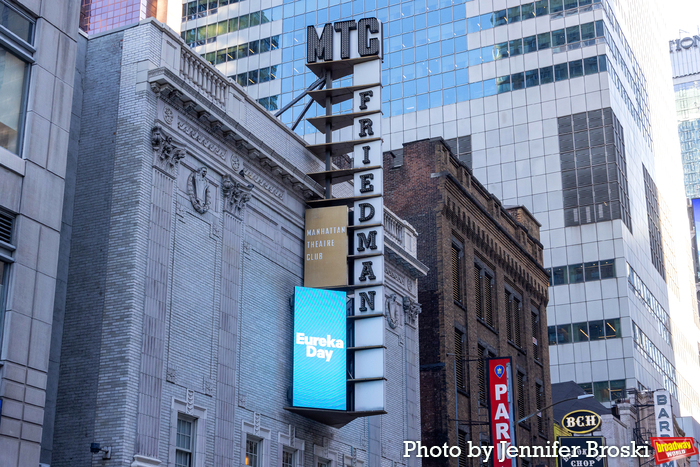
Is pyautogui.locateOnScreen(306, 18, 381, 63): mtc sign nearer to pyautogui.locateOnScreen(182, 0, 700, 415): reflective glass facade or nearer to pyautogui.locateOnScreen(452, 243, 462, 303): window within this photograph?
pyautogui.locateOnScreen(452, 243, 462, 303): window

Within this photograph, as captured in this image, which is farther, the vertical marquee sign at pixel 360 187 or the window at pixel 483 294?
the window at pixel 483 294

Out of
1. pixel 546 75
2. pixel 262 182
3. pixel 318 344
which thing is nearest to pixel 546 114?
pixel 546 75

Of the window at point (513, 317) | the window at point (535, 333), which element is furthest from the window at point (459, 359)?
the window at point (535, 333)

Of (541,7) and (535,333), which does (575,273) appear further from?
(535,333)

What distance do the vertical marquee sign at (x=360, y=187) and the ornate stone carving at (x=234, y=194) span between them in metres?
4.09

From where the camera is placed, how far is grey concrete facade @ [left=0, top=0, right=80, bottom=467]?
63.4 feet

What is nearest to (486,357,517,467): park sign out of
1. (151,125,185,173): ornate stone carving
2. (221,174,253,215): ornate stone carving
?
(221,174,253,215): ornate stone carving

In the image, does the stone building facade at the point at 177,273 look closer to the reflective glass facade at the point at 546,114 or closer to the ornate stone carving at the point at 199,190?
the ornate stone carving at the point at 199,190

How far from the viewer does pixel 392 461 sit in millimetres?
35031

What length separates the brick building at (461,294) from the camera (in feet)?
136

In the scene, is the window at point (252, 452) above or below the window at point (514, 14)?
below

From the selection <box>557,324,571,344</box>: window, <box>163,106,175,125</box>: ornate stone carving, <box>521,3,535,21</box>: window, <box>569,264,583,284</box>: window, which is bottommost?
<box>163,106,175,125</box>: ornate stone carving

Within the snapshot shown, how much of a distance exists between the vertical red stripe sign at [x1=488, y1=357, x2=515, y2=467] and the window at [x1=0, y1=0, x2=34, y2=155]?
25955 mm

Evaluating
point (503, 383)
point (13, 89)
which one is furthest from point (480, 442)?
point (13, 89)
